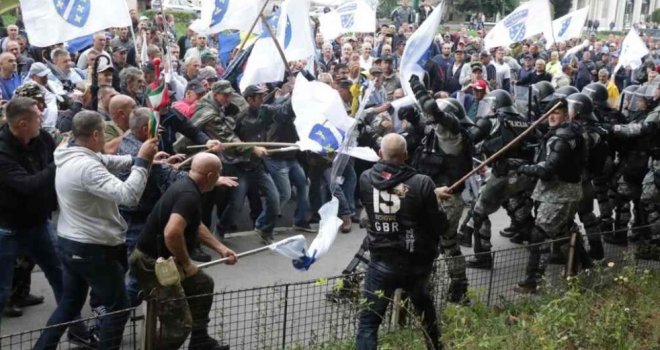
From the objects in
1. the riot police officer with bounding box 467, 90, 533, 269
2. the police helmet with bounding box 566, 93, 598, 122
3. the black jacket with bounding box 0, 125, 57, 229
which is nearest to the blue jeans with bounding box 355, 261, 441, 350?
the black jacket with bounding box 0, 125, 57, 229

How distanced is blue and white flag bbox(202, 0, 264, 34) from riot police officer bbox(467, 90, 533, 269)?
10.6ft

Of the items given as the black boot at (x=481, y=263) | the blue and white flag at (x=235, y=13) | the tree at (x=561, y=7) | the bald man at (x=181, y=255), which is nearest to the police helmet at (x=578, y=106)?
the black boot at (x=481, y=263)

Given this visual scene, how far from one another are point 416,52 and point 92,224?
3.43 m

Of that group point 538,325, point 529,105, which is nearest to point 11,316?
point 538,325

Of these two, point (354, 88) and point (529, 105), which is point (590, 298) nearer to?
point (529, 105)

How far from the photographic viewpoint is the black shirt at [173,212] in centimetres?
497

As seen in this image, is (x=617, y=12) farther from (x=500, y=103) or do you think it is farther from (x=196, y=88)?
(x=196, y=88)

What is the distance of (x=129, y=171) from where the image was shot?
5965 mm

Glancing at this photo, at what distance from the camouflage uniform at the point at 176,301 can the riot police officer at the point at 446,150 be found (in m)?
2.68

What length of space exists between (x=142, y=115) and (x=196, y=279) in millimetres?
1461

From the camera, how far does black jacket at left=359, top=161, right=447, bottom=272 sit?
5.38 metres

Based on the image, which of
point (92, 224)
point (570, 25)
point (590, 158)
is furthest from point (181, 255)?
point (570, 25)

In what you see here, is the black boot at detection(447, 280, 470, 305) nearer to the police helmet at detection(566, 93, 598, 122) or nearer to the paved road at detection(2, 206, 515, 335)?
the paved road at detection(2, 206, 515, 335)

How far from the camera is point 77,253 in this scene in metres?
5.21
